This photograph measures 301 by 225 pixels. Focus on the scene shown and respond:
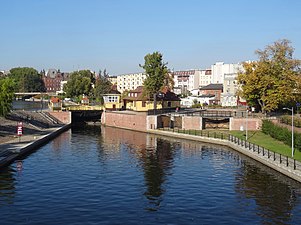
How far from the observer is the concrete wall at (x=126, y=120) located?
8400 centimetres

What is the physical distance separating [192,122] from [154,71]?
17861 mm

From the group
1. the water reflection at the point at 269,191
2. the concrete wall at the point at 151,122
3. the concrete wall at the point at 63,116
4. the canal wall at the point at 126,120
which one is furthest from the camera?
the concrete wall at the point at 63,116

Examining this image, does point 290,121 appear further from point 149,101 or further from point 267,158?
point 149,101

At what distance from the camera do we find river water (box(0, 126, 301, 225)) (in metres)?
28.5

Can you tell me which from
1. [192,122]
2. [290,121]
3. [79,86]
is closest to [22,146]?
[192,122]

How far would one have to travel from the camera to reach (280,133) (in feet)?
Answer: 191

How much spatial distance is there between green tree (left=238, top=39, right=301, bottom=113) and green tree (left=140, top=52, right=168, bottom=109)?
20.7 m

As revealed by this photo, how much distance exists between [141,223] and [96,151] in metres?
32.1

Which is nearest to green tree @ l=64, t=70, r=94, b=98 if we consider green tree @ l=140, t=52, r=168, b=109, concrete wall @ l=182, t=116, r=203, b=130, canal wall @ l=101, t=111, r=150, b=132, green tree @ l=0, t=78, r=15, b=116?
canal wall @ l=101, t=111, r=150, b=132

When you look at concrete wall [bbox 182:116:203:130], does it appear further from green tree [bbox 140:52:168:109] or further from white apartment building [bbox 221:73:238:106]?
white apartment building [bbox 221:73:238:106]

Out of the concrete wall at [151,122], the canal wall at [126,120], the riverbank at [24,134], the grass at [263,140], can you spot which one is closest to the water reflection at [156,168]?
the grass at [263,140]

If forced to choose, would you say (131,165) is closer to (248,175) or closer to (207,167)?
(207,167)

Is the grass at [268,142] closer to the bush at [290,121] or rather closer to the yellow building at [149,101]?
the bush at [290,121]

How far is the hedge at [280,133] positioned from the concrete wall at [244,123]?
3.00m
